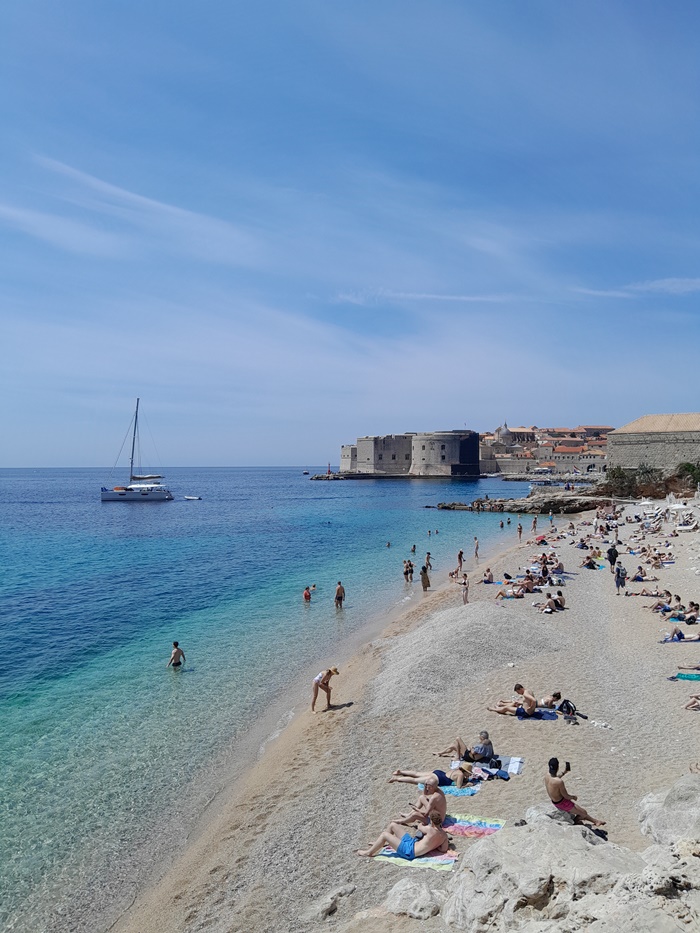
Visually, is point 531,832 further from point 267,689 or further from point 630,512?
point 630,512

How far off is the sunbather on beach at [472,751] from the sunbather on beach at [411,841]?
148 cm

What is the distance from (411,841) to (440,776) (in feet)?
4.32

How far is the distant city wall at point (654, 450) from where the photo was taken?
55.8m

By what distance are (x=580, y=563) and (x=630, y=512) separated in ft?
65.6

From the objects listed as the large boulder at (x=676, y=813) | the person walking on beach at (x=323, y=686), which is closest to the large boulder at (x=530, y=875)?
the large boulder at (x=676, y=813)

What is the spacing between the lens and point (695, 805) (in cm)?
493

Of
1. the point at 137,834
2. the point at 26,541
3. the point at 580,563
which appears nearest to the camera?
the point at 137,834

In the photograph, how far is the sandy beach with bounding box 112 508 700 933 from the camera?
18.2 feet

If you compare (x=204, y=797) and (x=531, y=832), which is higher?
(x=531, y=832)

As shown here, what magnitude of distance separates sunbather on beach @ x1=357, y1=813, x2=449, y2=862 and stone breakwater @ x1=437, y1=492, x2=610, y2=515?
143 feet

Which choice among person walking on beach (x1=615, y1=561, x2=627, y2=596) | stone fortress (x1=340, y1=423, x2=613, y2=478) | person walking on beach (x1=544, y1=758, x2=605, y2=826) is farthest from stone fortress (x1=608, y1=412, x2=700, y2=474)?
person walking on beach (x1=544, y1=758, x2=605, y2=826)

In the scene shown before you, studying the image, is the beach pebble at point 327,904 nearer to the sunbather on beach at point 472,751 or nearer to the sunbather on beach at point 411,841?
the sunbather on beach at point 411,841

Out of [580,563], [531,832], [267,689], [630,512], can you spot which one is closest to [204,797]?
[267,689]

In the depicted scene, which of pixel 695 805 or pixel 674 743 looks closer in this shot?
pixel 695 805
